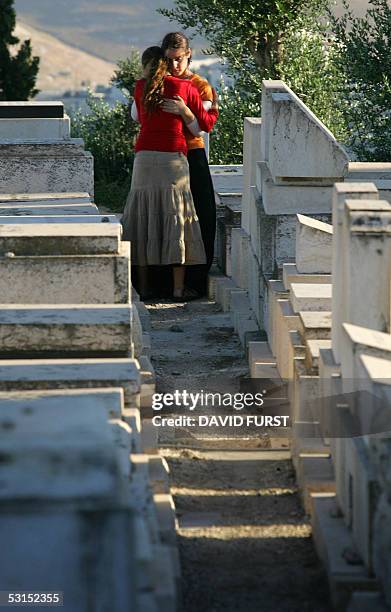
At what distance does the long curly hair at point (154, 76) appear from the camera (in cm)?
888

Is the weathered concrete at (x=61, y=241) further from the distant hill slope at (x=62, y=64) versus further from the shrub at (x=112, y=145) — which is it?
the distant hill slope at (x=62, y=64)

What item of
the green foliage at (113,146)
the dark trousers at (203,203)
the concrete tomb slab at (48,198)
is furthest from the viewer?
the green foliage at (113,146)

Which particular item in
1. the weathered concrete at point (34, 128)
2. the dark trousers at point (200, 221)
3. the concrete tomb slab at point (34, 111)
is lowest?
the dark trousers at point (200, 221)

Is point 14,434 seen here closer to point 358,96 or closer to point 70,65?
point 358,96

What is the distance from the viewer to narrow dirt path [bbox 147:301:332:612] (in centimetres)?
466

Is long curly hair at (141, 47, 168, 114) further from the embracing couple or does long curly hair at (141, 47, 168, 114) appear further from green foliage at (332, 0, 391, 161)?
green foliage at (332, 0, 391, 161)

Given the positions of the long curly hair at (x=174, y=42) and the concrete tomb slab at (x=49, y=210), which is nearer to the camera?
the concrete tomb slab at (x=49, y=210)

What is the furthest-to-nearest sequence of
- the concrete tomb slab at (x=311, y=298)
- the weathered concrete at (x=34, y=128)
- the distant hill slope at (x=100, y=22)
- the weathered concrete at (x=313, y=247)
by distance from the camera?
the distant hill slope at (x=100, y=22) → the weathered concrete at (x=34, y=128) → the weathered concrete at (x=313, y=247) → the concrete tomb slab at (x=311, y=298)

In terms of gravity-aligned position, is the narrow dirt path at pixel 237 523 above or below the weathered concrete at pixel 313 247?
below

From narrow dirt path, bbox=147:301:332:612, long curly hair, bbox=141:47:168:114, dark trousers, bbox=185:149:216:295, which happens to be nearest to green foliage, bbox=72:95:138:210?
dark trousers, bbox=185:149:216:295

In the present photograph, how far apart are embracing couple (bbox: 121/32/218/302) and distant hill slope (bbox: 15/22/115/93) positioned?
270ft

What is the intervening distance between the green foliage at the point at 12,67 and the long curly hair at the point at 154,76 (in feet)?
39.9

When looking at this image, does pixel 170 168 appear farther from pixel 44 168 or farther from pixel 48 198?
pixel 44 168

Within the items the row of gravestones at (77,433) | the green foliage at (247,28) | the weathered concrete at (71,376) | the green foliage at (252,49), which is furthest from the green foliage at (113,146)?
the weathered concrete at (71,376)
